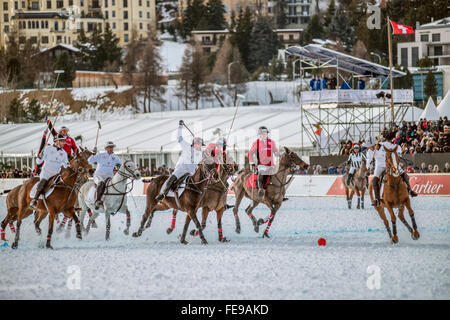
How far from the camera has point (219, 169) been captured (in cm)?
1427

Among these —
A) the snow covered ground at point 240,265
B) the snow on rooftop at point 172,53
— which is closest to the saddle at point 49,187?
the snow covered ground at point 240,265

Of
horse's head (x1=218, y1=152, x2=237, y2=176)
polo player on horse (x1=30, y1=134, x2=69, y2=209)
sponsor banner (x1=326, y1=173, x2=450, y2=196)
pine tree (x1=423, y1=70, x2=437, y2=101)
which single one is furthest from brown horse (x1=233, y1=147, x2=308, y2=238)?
pine tree (x1=423, y1=70, x2=437, y2=101)

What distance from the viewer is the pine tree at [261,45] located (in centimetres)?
11419

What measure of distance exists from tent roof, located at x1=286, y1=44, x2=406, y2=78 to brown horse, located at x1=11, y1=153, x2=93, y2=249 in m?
23.1

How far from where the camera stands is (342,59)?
3703 cm

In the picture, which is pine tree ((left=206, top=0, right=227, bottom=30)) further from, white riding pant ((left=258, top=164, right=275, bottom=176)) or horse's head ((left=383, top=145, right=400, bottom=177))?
horse's head ((left=383, top=145, right=400, bottom=177))

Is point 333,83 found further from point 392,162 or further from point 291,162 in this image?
point 392,162

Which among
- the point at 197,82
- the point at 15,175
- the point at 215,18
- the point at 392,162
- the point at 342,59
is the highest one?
the point at 215,18

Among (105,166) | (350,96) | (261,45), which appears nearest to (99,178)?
(105,166)

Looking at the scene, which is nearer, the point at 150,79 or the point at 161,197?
the point at 161,197

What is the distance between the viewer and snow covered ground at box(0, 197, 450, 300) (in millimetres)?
9281

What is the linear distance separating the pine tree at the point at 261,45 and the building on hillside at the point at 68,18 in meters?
22.6

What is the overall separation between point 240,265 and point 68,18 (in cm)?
12549

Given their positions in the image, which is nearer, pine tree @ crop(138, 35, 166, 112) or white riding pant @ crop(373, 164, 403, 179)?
white riding pant @ crop(373, 164, 403, 179)
